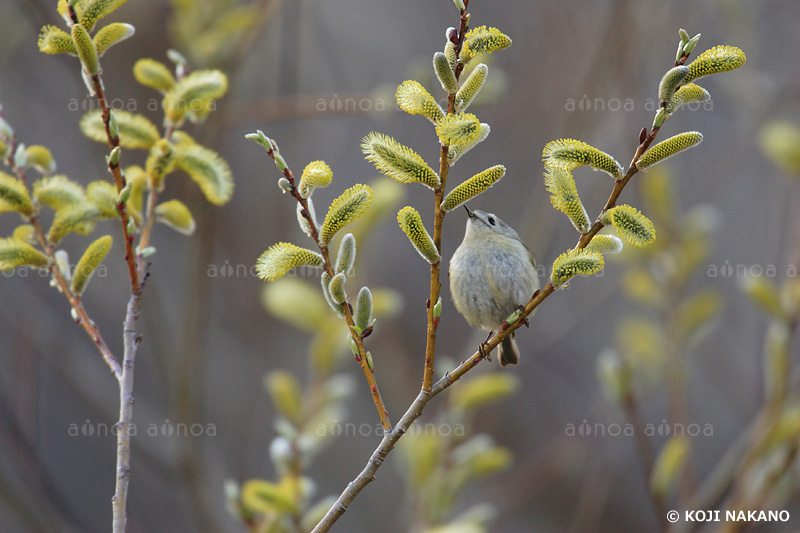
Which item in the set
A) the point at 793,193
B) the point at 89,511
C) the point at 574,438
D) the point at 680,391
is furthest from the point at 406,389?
the point at 89,511

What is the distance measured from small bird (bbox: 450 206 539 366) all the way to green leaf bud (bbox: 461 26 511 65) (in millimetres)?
1589

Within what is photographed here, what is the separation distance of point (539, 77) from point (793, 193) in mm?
2265

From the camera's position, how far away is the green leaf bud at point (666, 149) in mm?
1332

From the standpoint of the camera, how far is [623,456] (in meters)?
6.59

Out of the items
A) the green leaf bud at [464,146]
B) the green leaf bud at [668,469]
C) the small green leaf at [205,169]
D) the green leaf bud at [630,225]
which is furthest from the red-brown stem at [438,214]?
the green leaf bud at [668,469]

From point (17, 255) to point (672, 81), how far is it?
149 centimetres

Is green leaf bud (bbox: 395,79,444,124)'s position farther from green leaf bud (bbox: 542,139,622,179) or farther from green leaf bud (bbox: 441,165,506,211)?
green leaf bud (bbox: 542,139,622,179)

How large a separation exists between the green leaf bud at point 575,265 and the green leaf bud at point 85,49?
1075mm

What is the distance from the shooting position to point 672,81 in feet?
4.24

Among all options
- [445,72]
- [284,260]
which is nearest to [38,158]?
[284,260]

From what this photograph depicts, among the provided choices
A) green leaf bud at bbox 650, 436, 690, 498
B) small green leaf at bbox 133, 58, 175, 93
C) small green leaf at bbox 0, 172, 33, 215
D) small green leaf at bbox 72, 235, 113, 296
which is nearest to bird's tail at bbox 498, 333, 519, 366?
green leaf bud at bbox 650, 436, 690, 498

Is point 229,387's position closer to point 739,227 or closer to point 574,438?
point 574,438

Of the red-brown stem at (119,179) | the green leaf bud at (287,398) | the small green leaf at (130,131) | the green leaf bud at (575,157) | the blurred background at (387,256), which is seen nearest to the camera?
the green leaf bud at (575,157)

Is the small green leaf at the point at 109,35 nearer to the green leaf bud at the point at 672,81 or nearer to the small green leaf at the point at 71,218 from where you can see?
the small green leaf at the point at 71,218
